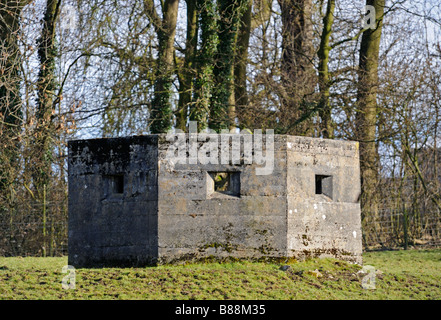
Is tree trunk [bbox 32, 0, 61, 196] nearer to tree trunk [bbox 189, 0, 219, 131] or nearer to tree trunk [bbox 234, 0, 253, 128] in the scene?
tree trunk [bbox 189, 0, 219, 131]

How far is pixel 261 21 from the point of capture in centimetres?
1811

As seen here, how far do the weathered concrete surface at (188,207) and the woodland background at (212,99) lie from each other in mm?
4630

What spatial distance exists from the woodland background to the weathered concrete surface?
A: 4630 mm

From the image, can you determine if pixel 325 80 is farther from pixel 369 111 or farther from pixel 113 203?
pixel 113 203

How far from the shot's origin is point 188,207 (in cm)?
875

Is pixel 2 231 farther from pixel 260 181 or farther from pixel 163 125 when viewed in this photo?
pixel 260 181

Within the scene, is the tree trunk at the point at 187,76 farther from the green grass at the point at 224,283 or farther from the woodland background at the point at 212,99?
the green grass at the point at 224,283

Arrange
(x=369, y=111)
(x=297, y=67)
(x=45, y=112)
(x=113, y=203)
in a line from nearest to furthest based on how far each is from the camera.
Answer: (x=113, y=203), (x=369, y=111), (x=45, y=112), (x=297, y=67)

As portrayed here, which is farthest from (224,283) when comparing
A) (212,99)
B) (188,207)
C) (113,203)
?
(212,99)

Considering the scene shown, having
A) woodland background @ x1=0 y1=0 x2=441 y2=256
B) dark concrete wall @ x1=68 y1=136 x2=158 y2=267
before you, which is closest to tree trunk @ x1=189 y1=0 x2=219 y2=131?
woodland background @ x1=0 y1=0 x2=441 y2=256

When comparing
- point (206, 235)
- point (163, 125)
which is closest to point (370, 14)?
point (163, 125)

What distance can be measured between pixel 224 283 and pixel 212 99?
24.8ft

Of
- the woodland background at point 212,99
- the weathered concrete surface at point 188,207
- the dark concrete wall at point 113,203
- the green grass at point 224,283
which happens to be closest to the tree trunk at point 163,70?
the woodland background at point 212,99

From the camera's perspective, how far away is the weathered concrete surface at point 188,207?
28.6 ft
